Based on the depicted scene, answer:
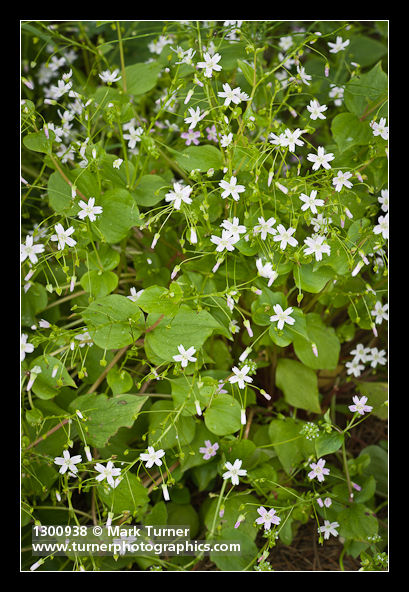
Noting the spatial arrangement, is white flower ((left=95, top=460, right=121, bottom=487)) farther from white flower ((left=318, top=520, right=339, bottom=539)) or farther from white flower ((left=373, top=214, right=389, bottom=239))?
white flower ((left=373, top=214, right=389, bottom=239))

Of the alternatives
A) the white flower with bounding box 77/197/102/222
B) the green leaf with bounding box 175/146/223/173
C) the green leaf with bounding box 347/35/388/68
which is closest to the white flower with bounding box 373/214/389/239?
the green leaf with bounding box 175/146/223/173

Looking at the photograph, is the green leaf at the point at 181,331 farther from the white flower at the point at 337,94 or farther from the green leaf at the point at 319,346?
the white flower at the point at 337,94

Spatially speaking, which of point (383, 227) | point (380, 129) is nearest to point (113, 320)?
point (383, 227)

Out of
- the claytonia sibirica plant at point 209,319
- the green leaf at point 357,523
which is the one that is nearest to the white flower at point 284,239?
the claytonia sibirica plant at point 209,319

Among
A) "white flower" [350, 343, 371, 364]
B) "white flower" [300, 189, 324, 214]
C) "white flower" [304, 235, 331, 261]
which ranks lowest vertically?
"white flower" [350, 343, 371, 364]

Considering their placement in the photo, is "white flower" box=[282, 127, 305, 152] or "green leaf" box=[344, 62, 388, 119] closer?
"white flower" box=[282, 127, 305, 152]

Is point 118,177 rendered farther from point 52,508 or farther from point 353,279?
point 52,508

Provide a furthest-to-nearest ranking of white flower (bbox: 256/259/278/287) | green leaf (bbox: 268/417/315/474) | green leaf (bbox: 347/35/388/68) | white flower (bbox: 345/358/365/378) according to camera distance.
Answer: green leaf (bbox: 347/35/388/68)
white flower (bbox: 345/358/365/378)
green leaf (bbox: 268/417/315/474)
white flower (bbox: 256/259/278/287)
